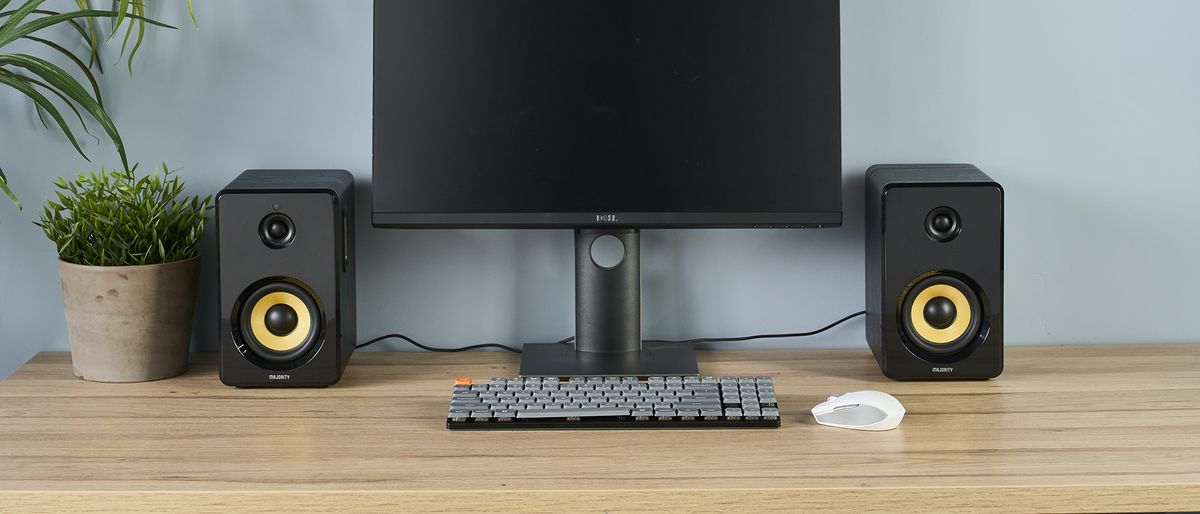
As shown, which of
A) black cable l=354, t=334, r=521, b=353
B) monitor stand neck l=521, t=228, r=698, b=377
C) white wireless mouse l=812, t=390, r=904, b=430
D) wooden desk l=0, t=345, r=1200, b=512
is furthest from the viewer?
black cable l=354, t=334, r=521, b=353

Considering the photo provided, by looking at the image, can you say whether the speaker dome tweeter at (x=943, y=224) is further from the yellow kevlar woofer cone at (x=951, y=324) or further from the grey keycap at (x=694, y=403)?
the grey keycap at (x=694, y=403)

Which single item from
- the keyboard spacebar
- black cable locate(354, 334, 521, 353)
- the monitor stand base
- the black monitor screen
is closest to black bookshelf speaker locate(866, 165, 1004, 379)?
the black monitor screen

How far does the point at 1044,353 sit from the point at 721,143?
23.4 inches

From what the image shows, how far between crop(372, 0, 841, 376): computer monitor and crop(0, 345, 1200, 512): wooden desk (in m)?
0.25

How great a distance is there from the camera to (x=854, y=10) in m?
1.55

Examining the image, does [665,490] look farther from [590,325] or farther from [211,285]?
[211,285]

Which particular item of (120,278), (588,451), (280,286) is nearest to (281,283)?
(280,286)

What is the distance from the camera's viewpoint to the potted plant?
138 centimetres

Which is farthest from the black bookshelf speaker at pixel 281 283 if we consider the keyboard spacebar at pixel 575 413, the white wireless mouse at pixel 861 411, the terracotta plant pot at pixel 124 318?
the white wireless mouse at pixel 861 411

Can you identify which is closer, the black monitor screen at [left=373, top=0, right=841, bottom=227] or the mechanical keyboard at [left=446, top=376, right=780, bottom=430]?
the mechanical keyboard at [left=446, top=376, right=780, bottom=430]

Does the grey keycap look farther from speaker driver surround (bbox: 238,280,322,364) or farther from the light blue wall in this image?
speaker driver surround (bbox: 238,280,322,364)

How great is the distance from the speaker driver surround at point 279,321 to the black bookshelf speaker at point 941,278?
76 cm

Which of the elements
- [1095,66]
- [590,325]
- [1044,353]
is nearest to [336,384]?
[590,325]

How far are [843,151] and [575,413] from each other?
63cm
